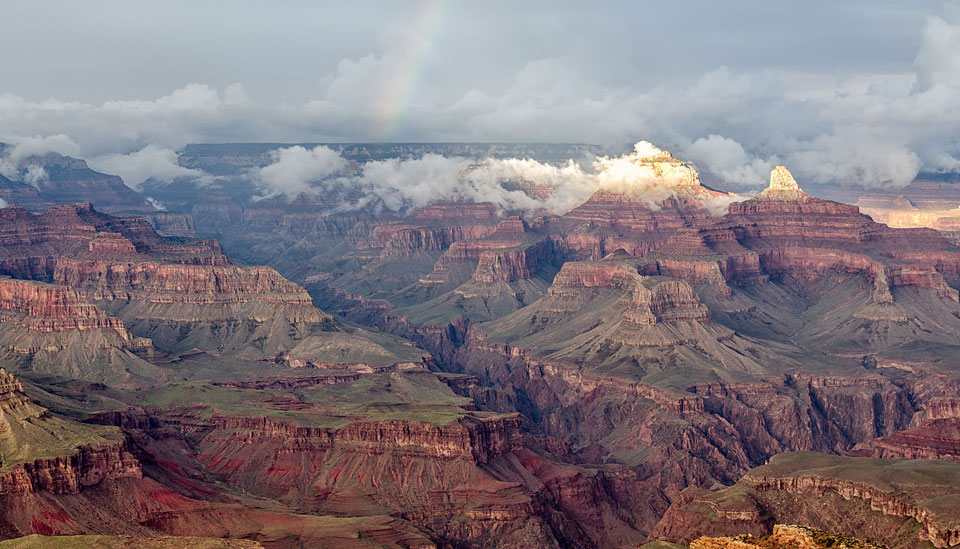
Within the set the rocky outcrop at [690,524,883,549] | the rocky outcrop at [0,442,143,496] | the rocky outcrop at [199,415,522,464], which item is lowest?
the rocky outcrop at [199,415,522,464]

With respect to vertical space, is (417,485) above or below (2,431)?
below

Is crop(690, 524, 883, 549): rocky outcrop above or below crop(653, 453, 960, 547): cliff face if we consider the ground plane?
above

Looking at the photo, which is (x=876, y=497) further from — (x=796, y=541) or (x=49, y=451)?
(x=49, y=451)

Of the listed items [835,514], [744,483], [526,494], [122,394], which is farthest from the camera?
[122,394]

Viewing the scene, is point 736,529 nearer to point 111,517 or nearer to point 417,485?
point 417,485

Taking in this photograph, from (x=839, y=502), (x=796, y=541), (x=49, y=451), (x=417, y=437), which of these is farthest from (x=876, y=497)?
(x=49, y=451)

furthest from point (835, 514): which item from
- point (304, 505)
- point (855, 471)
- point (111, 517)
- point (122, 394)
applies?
point (122, 394)

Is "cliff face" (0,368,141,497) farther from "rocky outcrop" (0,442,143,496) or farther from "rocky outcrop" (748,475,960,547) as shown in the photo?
"rocky outcrop" (748,475,960,547)

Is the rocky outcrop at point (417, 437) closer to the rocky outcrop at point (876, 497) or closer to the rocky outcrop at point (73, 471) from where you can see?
the rocky outcrop at point (73, 471)

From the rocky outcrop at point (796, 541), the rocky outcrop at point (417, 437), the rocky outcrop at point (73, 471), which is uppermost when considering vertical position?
the rocky outcrop at point (796, 541)

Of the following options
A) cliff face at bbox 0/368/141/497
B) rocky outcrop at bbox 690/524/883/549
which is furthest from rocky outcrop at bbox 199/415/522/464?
rocky outcrop at bbox 690/524/883/549

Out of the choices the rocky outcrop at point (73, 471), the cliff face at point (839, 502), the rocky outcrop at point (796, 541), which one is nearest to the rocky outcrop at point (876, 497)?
the cliff face at point (839, 502)
